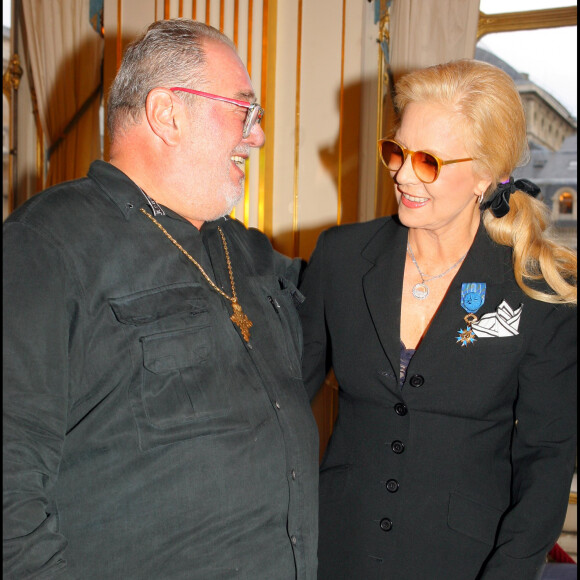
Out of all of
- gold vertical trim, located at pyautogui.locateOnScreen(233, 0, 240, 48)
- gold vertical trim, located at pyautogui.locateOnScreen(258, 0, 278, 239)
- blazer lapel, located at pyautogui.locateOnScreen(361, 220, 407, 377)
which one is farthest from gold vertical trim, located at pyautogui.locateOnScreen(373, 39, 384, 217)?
blazer lapel, located at pyautogui.locateOnScreen(361, 220, 407, 377)

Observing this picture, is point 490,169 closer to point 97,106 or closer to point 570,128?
point 570,128

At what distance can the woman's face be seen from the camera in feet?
5.94

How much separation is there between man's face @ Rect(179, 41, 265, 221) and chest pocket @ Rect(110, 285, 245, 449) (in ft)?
0.82

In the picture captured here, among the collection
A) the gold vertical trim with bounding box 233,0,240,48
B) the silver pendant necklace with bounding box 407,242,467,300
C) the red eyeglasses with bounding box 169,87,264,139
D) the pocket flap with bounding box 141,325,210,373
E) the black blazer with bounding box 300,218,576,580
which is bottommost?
the black blazer with bounding box 300,218,576,580

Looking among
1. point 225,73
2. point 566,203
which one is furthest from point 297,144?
point 225,73

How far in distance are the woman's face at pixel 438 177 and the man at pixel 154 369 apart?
0.39m

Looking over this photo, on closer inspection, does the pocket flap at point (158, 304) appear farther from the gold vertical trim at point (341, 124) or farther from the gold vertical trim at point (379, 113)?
the gold vertical trim at point (341, 124)

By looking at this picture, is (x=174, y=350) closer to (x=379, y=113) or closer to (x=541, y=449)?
(x=541, y=449)

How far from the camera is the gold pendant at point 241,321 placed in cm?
166

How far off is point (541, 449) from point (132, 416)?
3.20 feet

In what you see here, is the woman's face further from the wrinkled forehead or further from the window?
the window


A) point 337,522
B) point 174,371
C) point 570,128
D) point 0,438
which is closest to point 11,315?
point 0,438

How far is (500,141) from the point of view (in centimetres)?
183

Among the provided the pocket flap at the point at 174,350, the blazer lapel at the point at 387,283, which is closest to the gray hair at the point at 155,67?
the pocket flap at the point at 174,350
